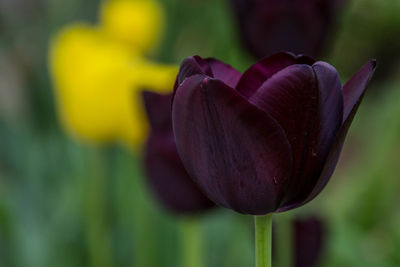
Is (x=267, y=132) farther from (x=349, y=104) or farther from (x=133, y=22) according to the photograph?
(x=133, y=22)

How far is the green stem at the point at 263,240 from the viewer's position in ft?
1.06

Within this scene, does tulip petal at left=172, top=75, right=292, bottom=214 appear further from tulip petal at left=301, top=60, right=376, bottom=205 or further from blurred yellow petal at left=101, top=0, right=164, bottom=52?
blurred yellow petal at left=101, top=0, right=164, bottom=52

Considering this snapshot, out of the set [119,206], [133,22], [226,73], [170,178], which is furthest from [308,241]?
[133,22]

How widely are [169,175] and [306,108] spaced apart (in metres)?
0.32

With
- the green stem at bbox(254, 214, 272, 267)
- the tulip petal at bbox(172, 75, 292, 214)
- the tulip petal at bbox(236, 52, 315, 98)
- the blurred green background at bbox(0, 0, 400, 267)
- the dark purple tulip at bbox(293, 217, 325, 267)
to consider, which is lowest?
the blurred green background at bbox(0, 0, 400, 267)

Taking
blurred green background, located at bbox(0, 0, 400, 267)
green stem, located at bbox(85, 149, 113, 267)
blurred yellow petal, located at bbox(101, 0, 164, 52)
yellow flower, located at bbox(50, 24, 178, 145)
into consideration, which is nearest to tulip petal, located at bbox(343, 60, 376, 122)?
blurred green background, located at bbox(0, 0, 400, 267)

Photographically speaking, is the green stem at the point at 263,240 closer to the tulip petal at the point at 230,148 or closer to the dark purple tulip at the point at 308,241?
the tulip petal at the point at 230,148

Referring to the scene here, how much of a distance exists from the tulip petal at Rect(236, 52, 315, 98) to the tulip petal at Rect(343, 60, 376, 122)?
2cm

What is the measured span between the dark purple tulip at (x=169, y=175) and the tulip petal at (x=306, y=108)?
0.90ft

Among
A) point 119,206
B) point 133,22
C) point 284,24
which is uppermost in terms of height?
point 284,24

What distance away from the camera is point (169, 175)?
627mm

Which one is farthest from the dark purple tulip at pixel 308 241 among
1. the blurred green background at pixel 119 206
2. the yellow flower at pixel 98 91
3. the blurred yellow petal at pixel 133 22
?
the blurred yellow petal at pixel 133 22

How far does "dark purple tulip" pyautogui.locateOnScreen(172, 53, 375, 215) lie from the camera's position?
1.02 feet

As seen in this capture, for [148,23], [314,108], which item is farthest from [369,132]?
[314,108]
